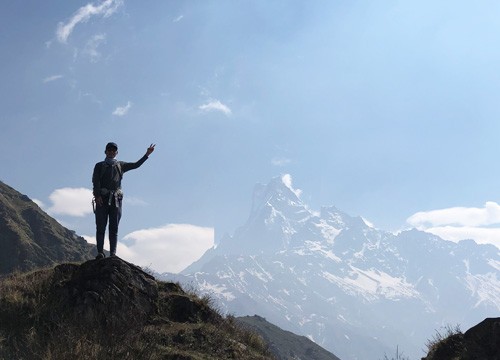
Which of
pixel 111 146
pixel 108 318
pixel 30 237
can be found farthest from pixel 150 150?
pixel 30 237

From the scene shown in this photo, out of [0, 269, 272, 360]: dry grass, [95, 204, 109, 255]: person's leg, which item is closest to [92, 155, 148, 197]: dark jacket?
[95, 204, 109, 255]: person's leg

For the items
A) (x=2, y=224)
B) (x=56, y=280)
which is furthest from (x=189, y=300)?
(x=2, y=224)

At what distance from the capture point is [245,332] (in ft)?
37.6

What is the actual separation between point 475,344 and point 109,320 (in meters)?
7.10

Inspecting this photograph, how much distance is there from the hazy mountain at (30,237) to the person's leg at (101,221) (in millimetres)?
109993

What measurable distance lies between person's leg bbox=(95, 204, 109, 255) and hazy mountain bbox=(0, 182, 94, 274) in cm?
10999

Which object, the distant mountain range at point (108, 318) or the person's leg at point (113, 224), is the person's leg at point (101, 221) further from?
the distant mountain range at point (108, 318)

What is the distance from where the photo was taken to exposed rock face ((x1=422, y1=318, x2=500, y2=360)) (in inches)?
369

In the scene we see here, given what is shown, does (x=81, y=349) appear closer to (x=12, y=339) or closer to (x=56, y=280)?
(x=12, y=339)

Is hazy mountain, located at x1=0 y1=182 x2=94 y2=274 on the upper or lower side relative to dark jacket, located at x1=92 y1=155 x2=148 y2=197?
upper

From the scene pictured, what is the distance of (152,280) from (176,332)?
1.97m

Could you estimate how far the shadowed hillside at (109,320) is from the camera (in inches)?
297

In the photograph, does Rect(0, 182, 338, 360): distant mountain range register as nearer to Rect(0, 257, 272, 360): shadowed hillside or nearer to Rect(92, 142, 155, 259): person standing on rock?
Rect(0, 257, 272, 360): shadowed hillside

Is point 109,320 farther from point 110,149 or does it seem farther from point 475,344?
point 475,344
